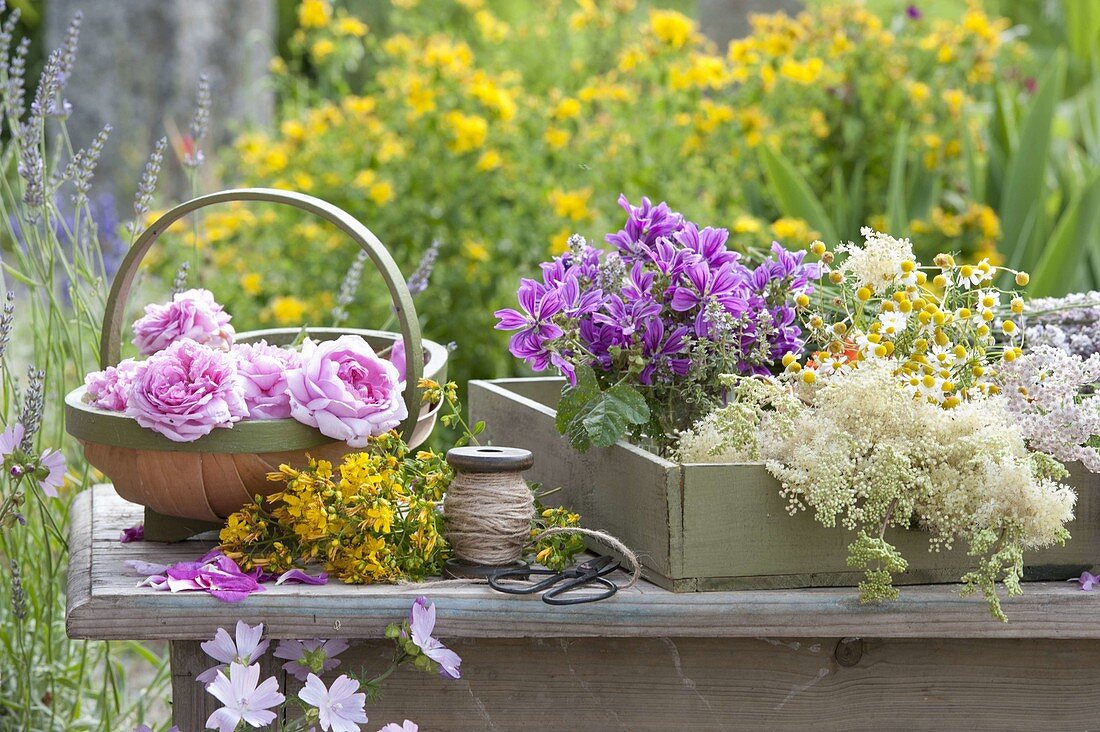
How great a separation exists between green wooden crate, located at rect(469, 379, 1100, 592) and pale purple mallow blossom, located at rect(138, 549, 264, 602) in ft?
1.27

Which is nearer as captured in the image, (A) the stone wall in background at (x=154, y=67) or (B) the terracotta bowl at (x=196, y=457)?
(B) the terracotta bowl at (x=196, y=457)

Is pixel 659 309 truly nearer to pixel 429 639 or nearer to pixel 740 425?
pixel 740 425

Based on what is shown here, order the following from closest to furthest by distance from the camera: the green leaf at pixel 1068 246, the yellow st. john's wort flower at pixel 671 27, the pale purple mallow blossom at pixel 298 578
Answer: the pale purple mallow blossom at pixel 298 578 < the green leaf at pixel 1068 246 < the yellow st. john's wort flower at pixel 671 27

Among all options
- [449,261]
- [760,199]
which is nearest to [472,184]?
[449,261]

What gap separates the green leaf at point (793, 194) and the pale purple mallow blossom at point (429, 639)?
186 centimetres

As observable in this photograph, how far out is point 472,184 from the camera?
10.5 ft

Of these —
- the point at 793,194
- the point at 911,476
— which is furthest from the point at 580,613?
the point at 793,194

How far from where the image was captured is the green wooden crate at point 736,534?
3.85 ft

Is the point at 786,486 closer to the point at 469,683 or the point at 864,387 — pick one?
the point at 864,387

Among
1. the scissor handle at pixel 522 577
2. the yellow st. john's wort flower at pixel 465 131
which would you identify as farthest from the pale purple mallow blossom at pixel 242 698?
the yellow st. john's wort flower at pixel 465 131

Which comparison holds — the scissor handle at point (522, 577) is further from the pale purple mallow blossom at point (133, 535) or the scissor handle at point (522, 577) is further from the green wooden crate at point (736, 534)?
the pale purple mallow blossom at point (133, 535)

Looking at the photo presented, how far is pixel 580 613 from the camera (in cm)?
118

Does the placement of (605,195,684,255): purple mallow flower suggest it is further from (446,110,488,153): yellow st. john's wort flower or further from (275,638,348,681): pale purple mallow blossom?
(446,110,488,153): yellow st. john's wort flower

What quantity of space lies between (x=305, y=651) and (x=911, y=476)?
611mm
